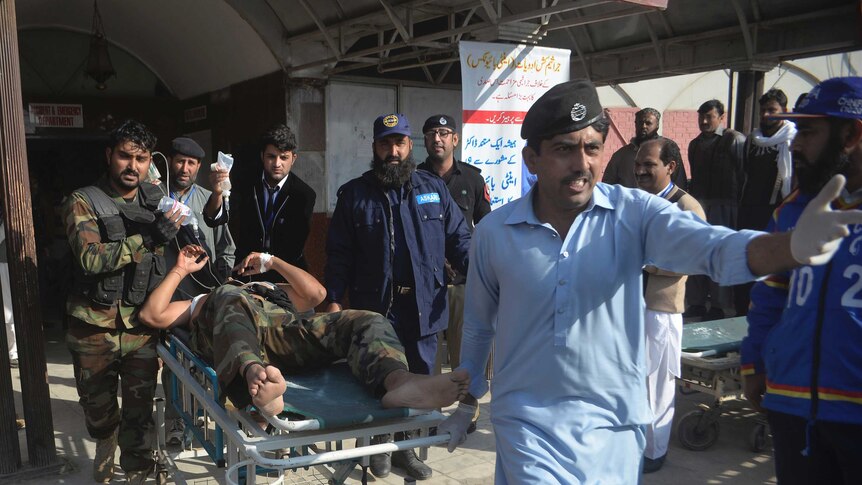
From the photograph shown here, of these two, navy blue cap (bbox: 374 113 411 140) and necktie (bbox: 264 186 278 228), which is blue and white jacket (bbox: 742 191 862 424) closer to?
navy blue cap (bbox: 374 113 411 140)

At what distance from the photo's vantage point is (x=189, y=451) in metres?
3.97

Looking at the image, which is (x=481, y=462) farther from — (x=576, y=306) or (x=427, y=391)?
(x=576, y=306)

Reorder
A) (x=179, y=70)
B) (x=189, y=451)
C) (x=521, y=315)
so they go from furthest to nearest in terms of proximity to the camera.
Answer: (x=179, y=70), (x=189, y=451), (x=521, y=315)

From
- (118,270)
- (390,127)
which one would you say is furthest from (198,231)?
(390,127)

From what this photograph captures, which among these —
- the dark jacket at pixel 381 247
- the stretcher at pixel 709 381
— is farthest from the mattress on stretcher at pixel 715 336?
the dark jacket at pixel 381 247

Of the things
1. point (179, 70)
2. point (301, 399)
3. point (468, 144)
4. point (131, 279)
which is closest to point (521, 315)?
point (301, 399)

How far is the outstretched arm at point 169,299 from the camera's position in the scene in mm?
3506

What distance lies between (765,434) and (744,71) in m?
4.03

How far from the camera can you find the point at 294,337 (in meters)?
3.24

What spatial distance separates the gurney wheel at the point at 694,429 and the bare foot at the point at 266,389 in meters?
2.90

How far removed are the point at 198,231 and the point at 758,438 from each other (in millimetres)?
3784

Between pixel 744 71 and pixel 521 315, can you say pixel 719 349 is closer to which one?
pixel 521 315

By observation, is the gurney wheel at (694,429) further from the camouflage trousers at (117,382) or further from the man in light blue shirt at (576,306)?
the camouflage trousers at (117,382)

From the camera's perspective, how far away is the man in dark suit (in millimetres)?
4367
